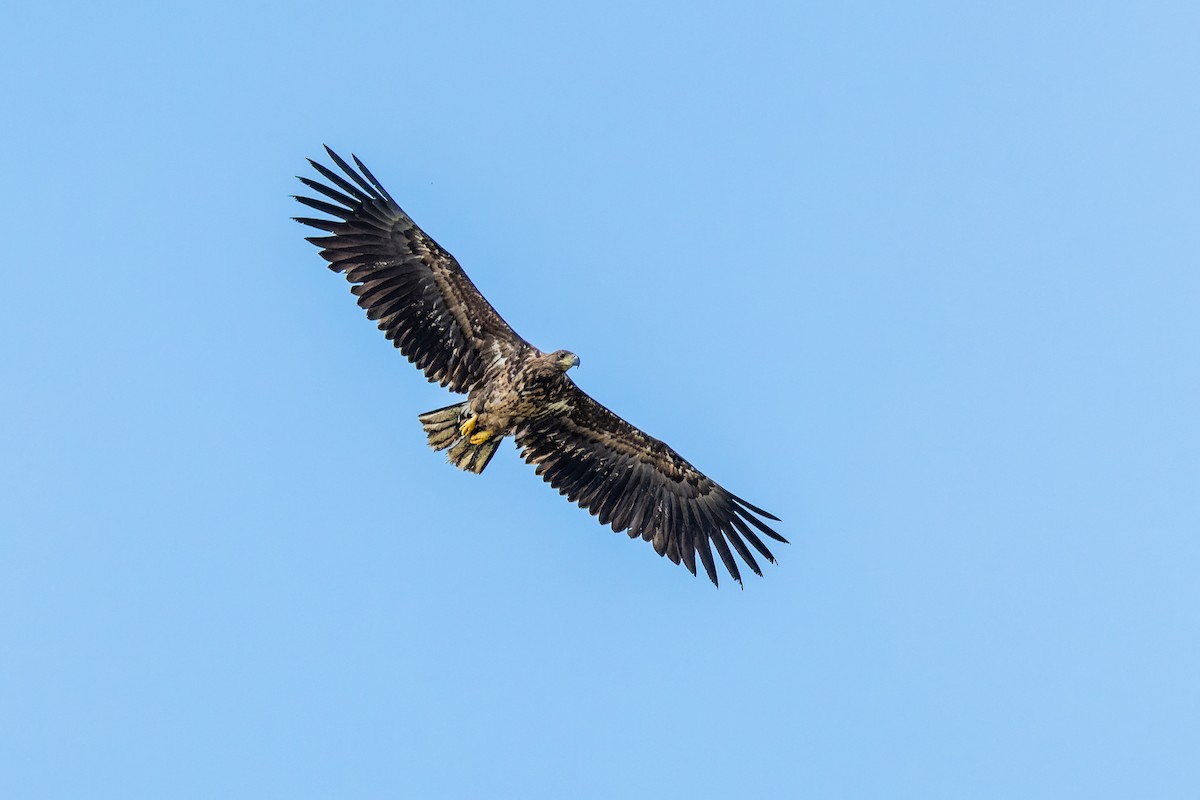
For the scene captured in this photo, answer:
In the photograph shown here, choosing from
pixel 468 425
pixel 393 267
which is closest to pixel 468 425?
pixel 468 425

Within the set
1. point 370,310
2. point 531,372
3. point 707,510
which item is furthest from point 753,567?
point 370,310

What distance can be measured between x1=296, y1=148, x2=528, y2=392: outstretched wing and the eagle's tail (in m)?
0.84

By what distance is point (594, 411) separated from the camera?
70.5ft

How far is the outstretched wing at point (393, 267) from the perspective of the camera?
20.6 metres

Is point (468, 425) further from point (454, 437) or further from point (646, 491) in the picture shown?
point (646, 491)

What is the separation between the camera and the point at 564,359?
20.4 m

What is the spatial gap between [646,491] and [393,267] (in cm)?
440

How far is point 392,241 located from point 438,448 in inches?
99.3

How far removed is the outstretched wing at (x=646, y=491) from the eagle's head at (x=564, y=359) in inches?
54.1

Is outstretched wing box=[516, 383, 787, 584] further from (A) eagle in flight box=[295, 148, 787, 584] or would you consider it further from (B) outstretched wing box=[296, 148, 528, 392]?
(B) outstretched wing box=[296, 148, 528, 392]

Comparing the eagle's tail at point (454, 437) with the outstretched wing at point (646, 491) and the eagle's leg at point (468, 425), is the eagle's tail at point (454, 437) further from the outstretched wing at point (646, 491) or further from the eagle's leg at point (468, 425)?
the outstretched wing at point (646, 491)

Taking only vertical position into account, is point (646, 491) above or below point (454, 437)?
above

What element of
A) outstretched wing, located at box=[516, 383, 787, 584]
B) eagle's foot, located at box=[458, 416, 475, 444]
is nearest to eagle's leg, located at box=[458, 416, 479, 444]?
eagle's foot, located at box=[458, 416, 475, 444]

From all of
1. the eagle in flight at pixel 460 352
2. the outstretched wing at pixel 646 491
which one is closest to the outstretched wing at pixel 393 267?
the eagle in flight at pixel 460 352
